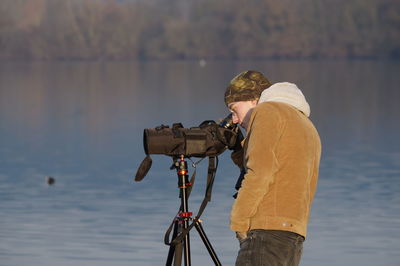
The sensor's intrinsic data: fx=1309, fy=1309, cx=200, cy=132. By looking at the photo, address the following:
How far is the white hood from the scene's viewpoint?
4.08 m

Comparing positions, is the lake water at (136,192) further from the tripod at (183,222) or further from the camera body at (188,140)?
the camera body at (188,140)

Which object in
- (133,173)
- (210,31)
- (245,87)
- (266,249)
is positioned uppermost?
(210,31)

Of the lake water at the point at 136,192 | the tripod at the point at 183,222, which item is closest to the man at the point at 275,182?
the tripod at the point at 183,222

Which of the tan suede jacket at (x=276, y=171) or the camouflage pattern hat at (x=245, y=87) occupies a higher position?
the camouflage pattern hat at (x=245, y=87)

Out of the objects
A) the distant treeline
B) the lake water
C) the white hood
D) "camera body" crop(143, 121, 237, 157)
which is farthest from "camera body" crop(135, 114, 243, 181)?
the distant treeline

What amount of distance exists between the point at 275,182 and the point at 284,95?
279 millimetres

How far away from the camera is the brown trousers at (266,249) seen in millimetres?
4020

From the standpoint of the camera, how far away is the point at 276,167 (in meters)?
3.99

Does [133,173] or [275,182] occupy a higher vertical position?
[133,173]

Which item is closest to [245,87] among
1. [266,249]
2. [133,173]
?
[266,249]

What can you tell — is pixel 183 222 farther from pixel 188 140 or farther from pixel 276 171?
pixel 276 171

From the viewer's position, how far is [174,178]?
1150cm

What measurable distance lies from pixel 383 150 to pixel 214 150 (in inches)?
421

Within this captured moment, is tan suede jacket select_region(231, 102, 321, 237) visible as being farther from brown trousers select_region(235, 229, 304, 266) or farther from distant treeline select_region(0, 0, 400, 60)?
distant treeline select_region(0, 0, 400, 60)
